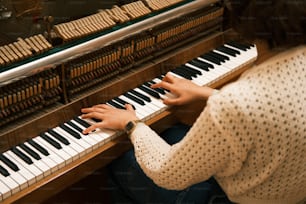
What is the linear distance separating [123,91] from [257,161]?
0.84 metres

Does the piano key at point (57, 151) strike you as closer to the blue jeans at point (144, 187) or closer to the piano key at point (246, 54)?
the blue jeans at point (144, 187)

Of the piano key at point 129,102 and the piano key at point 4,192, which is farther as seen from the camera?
the piano key at point 129,102

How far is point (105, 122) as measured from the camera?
4.98 feet

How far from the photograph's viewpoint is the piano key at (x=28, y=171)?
1327mm

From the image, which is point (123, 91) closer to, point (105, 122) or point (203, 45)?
point (105, 122)

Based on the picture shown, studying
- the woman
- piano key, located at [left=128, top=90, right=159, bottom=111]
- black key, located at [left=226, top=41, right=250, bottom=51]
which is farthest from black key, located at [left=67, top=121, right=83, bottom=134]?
black key, located at [left=226, top=41, right=250, bottom=51]

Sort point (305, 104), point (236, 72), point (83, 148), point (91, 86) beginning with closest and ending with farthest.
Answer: point (305, 104) < point (83, 148) < point (91, 86) < point (236, 72)

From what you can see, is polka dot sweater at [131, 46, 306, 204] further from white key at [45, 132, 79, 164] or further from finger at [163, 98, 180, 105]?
finger at [163, 98, 180, 105]

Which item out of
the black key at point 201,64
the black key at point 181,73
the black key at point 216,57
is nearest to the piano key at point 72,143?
the black key at point 181,73

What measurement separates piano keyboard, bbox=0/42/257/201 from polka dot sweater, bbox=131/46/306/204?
40 cm

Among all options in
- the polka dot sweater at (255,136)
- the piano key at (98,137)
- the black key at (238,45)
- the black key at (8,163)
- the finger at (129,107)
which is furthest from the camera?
the black key at (238,45)

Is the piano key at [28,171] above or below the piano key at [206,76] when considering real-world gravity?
below

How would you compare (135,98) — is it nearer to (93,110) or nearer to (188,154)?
(93,110)

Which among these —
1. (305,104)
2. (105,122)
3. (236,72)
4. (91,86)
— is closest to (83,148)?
(105,122)
